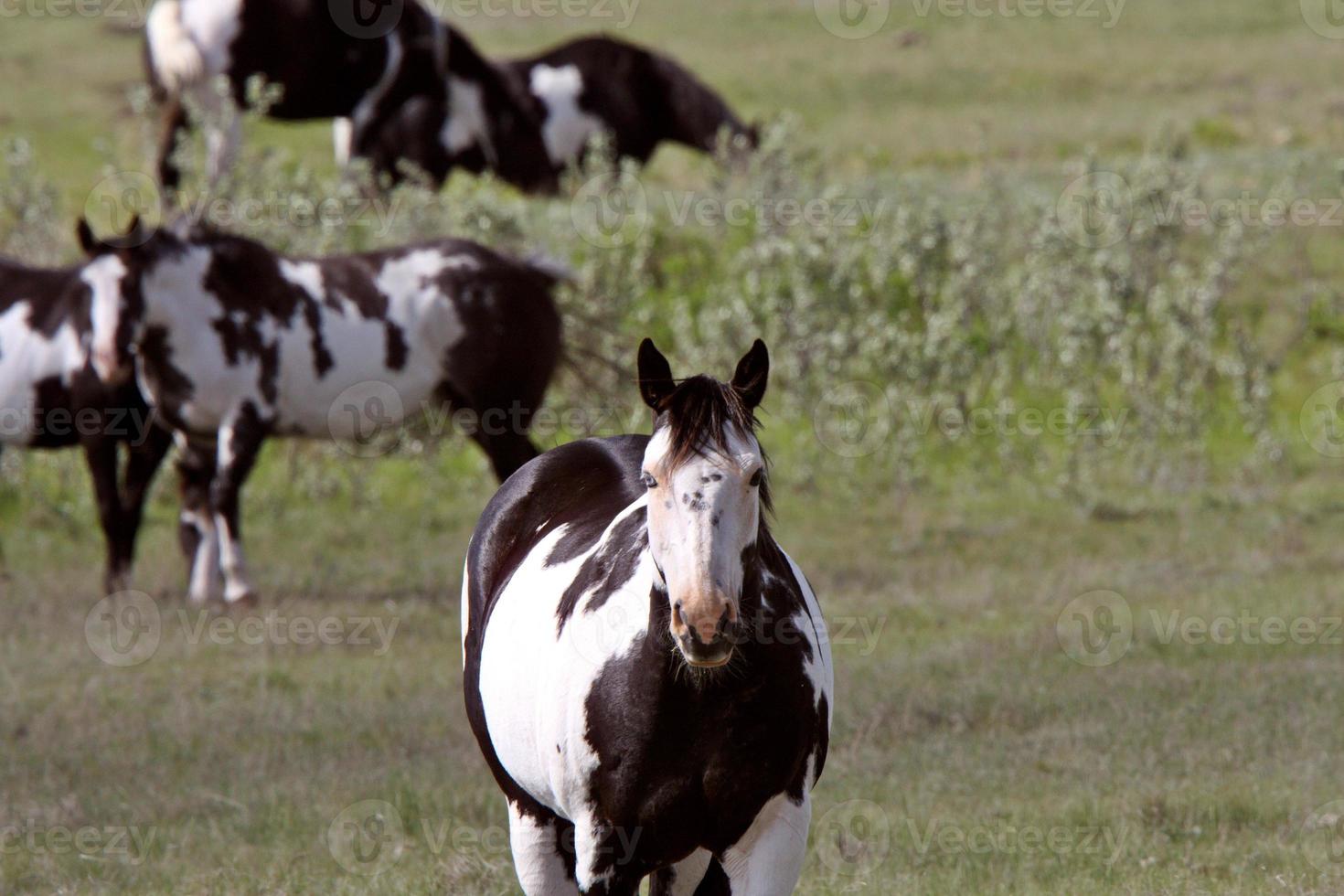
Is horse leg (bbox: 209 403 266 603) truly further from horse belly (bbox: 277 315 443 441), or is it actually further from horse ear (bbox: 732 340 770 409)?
horse ear (bbox: 732 340 770 409)

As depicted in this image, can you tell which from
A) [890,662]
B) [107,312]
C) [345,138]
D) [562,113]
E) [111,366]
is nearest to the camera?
[890,662]

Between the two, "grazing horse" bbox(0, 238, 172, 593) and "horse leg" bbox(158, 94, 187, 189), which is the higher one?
"horse leg" bbox(158, 94, 187, 189)

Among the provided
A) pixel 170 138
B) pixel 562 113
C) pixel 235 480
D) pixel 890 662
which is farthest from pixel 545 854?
pixel 562 113

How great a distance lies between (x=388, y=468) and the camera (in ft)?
46.4

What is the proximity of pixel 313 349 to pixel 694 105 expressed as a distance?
28.8 feet

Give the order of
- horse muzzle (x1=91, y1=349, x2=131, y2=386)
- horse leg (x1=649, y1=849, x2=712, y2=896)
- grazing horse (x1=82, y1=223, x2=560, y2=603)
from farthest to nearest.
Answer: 1. grazing horse (x1=82, y1=223, x2=560, y2=603)
2. horse muzzle (x1=91, y1=349, x2=131, y2=386)
3. horse leg (x1=649, y1=849, x2=712, y2=896)

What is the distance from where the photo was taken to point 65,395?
401 inches

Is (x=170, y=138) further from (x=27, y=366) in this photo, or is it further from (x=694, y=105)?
(x=694, y=105)

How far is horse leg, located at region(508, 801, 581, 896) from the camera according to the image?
165 inches

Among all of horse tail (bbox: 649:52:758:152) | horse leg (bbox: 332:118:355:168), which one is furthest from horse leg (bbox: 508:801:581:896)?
horse tail (bbox: 649:52:758:152)

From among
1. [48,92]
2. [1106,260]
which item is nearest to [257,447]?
[1106,260]

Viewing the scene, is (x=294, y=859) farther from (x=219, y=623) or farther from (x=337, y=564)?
(x=337, y=564)

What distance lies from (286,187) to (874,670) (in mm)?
7401

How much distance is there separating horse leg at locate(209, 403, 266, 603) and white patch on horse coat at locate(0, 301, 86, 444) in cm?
104
